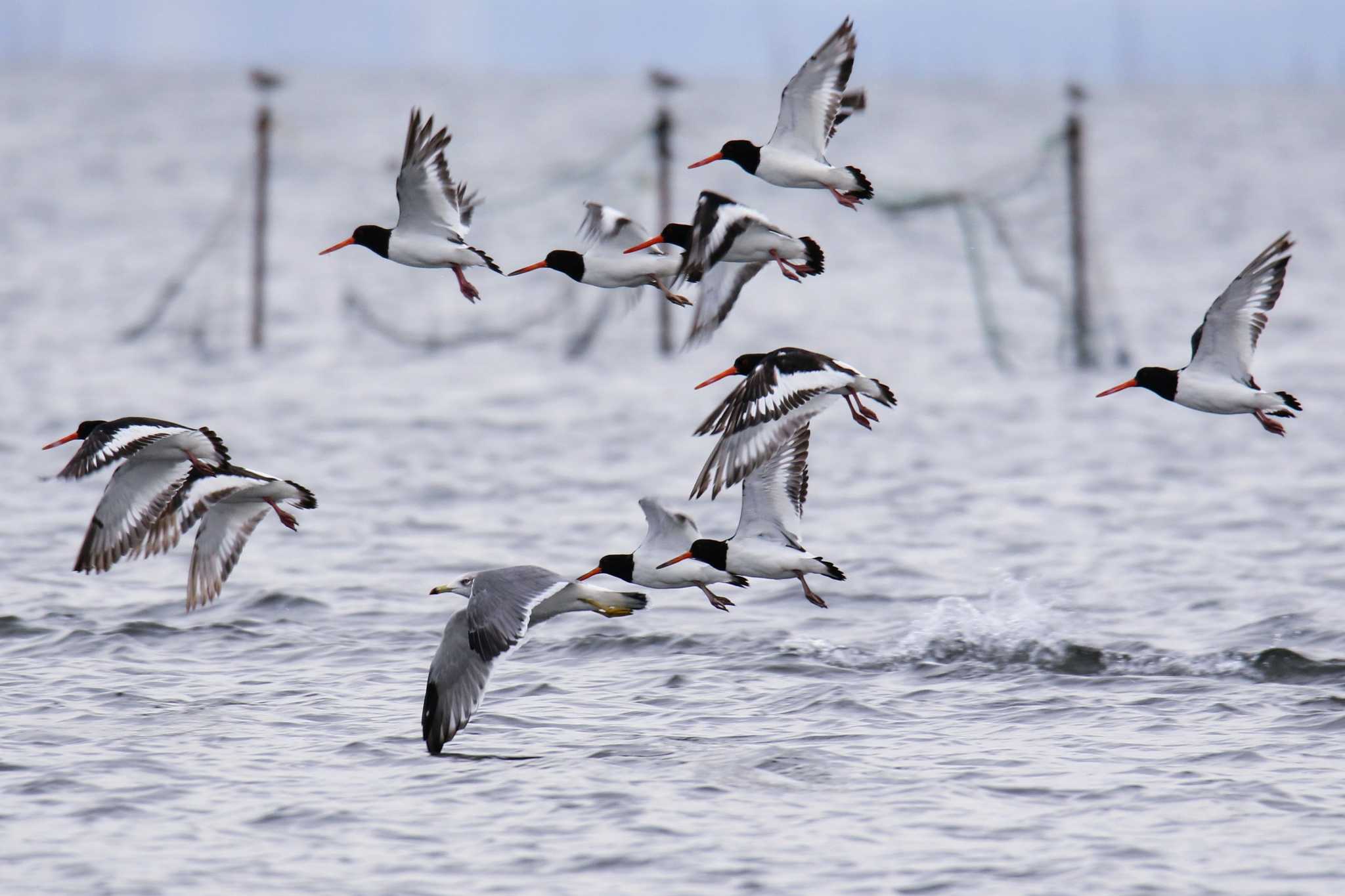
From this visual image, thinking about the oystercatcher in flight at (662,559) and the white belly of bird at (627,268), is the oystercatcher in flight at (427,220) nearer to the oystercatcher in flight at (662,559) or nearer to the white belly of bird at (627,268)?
the white belly of bird at (627,268)

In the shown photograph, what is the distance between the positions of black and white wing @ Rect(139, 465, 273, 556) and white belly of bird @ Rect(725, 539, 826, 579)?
2.85 meters

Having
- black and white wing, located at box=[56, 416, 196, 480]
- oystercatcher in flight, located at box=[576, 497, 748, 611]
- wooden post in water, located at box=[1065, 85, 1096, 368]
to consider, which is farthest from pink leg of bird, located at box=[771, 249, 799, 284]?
wooden post in water, located at box=[1065, 85, 1096, 368]

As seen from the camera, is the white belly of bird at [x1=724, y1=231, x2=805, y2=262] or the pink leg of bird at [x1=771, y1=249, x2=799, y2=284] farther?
the pink leg of bird at [x1=771, y1=249, x2=799, y2=284]

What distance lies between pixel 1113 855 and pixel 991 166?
251ft

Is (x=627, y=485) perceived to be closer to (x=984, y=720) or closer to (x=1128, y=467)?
(x=1128, y=467)

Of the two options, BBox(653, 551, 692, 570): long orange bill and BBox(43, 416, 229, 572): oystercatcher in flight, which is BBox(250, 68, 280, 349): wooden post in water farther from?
BBox(653, 551, 692, 570): long orange bill

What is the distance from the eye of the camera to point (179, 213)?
66.3 meters

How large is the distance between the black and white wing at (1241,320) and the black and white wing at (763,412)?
206cm

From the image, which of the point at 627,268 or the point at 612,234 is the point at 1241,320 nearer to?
the point at 627,268

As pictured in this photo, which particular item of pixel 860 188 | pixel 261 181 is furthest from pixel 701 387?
pixel 261 181

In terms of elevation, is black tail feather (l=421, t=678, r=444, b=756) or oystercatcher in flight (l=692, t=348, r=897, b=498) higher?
oystercatcher in flight (l=692, t=348, r=897, b=498)

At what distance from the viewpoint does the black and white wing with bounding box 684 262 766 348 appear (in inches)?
435

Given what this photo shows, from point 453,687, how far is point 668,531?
1.52m

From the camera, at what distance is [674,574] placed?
10438 mm
